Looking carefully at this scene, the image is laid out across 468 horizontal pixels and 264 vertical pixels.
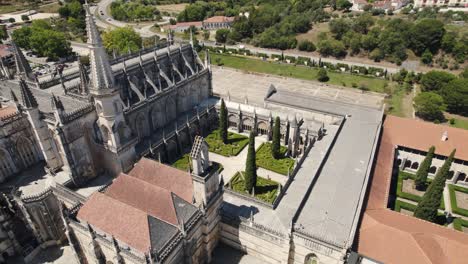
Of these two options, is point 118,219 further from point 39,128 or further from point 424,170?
point 424,170

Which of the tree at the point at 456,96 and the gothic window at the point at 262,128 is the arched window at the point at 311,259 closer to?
the gothic window at the point at 262,128

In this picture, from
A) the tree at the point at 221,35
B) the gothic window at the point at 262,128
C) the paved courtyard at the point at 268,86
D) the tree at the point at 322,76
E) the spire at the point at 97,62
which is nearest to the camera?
the spire at the point at 97,62

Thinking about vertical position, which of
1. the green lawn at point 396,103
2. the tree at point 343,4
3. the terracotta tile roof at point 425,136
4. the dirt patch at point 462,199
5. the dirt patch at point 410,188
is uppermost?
the tree at point 343,4

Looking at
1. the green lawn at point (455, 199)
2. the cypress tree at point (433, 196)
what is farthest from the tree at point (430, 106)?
the cypress tree at point (433, 196)

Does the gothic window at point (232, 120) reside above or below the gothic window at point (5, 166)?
below

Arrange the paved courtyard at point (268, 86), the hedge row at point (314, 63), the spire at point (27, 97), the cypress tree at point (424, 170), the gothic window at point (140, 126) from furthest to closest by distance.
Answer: the hedge row at point (314, 63), the paved courtyard at point (268, 86), the gothic window at point (140, 126), the cypress tree at point (424, 170), the spire at point (27, 97)

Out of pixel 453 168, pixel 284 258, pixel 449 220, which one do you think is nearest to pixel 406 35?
pixel 453 168

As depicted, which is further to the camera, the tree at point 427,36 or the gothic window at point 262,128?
the tree at point 427,36

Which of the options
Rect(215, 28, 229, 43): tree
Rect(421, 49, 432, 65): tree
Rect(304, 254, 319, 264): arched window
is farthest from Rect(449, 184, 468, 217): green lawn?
Rect(215, 28, 229, 43): tree
